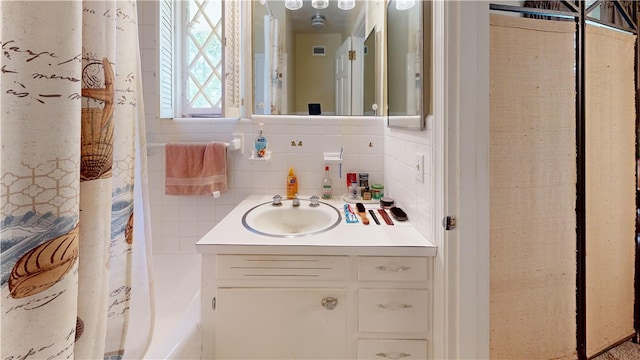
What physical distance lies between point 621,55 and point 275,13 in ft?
5.72

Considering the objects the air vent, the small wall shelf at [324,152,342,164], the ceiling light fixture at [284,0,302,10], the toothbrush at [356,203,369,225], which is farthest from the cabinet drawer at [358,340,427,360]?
the ceiling light fixture at [284,0,302,10]

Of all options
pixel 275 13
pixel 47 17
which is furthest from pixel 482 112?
pixel 275 13

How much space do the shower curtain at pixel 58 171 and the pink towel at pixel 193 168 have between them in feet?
3.67

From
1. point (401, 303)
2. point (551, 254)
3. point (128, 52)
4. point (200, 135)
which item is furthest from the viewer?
point (200, 135)

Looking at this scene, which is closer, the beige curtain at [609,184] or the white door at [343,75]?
the beige curtain at [609,184]

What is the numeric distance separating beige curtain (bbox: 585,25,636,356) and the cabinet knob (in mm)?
1227

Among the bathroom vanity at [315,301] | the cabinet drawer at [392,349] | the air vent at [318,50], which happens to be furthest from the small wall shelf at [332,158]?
the cabinet drawer at [392,349]

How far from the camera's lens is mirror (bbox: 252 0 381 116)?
1706mm

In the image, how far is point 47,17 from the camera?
354mm

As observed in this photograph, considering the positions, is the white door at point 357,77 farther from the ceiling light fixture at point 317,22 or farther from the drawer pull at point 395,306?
the drawer pull at point 395,306

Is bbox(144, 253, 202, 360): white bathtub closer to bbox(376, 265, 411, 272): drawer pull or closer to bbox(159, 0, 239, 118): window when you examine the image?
bbox(376, 265, 411, 272): drawer pull

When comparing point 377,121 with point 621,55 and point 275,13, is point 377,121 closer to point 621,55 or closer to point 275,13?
point 275,13

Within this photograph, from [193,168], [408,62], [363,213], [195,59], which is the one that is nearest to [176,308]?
[193,168]

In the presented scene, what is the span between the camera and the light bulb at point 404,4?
1.12m
